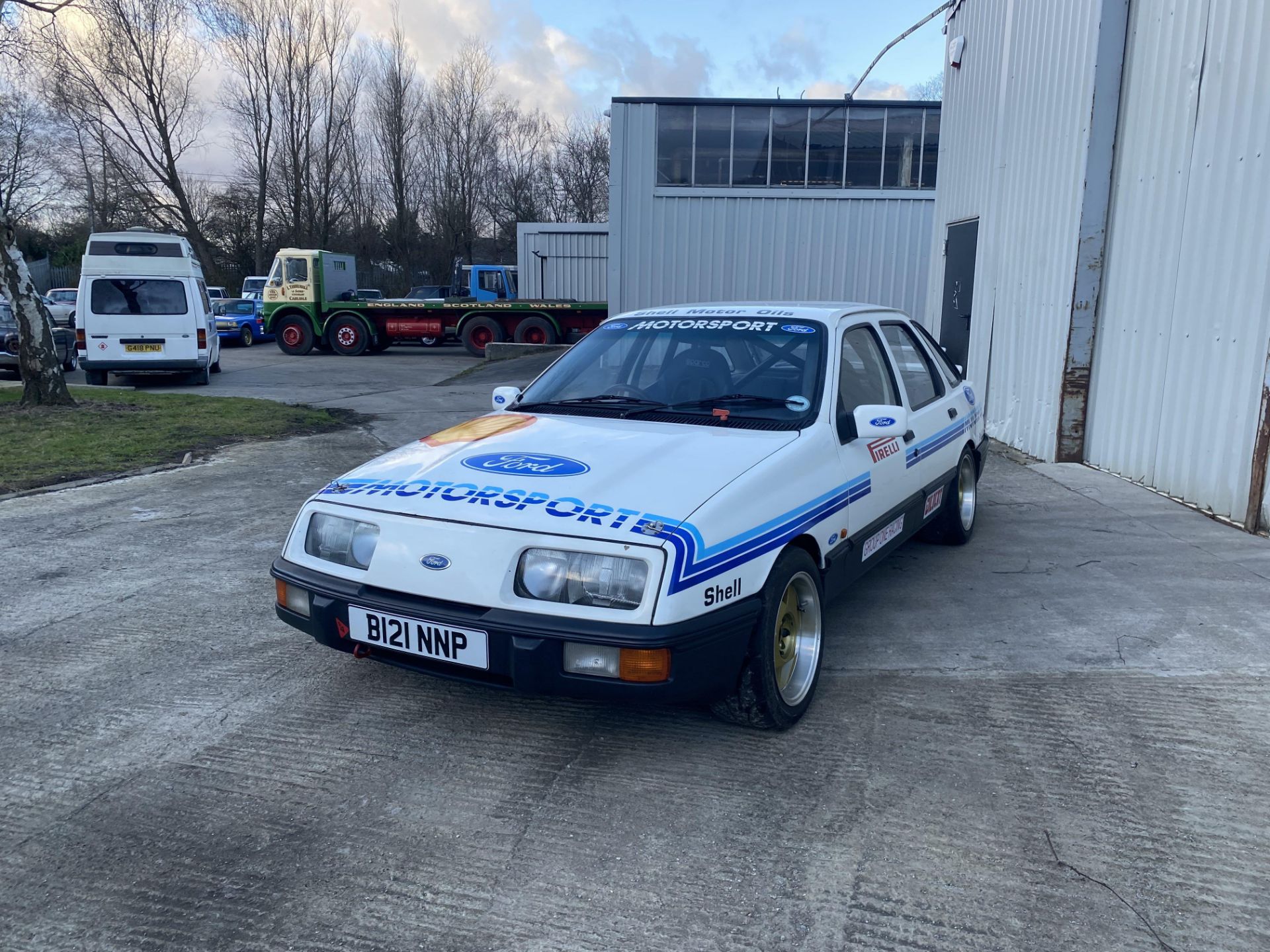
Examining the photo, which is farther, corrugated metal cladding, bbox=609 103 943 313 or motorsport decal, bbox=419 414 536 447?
corrugated metal cladding, bbox=609 103 943 313

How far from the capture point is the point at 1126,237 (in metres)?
7.71

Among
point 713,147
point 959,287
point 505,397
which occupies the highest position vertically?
point 713,147

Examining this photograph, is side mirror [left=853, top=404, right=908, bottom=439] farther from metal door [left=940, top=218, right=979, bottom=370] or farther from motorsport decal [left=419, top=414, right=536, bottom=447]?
metal door [left=940, top=218, right=979, bottom=370]

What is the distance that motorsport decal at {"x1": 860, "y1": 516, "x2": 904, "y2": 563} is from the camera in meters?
4.04

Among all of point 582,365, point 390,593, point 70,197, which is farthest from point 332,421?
point 70,197

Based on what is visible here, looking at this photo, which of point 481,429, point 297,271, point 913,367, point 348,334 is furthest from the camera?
point 348,334

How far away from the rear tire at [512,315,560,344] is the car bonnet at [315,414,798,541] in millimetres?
21492

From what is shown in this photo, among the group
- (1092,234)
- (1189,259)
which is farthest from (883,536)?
(1092,234)

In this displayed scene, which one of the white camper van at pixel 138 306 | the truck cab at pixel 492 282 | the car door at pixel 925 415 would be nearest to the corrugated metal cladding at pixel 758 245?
the white camper van at pixel 138 306

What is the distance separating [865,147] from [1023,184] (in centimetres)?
1171

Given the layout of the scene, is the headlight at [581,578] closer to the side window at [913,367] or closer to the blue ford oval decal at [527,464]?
the blue ford oval decal at [527,464]

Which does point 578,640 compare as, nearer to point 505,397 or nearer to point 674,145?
point 505,397

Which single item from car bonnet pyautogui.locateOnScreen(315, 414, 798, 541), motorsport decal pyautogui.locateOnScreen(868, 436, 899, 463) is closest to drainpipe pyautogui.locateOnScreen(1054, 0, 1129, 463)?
motorsport decal pyautogui.locateOnScreen(868, 436, 899, 463)

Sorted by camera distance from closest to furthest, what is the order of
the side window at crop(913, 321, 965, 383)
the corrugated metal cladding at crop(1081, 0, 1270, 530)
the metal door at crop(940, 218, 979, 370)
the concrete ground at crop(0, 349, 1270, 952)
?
the concrete ground at crop(0, 349, 1270, 952) → the side window at crop(913, 321, 965, 383) → the corrugated metal cladding at crop(1081, 0, 1270, 530) → the metal door at crop(940, 218, 979, 370)
